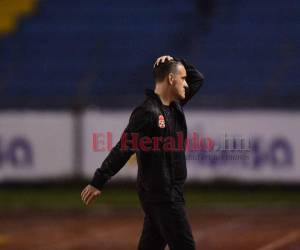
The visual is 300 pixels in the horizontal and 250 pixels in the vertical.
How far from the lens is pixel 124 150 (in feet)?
22.6

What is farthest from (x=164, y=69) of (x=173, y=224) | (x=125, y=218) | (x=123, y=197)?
(x=123, y=197)

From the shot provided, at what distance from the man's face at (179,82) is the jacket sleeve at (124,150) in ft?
1.18

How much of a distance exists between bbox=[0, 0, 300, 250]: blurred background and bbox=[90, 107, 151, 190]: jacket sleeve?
4.89 m

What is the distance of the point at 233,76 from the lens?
21.6 metres

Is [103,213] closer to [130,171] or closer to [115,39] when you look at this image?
[130,171]

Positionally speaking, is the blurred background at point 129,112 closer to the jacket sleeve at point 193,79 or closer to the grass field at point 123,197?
the grass field at point 123,197

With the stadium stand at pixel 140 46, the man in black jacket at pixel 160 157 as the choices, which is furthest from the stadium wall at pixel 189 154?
the man in black jacket at pixel 160 157

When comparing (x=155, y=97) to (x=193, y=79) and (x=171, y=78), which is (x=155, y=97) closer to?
(x=171, y=78)

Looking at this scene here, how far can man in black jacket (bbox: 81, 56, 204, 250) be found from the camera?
6.86 m

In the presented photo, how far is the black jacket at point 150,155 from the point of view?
6.85 meters

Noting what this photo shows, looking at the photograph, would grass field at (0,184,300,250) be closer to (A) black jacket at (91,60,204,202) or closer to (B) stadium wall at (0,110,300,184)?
(B) stadium wall at (0,110,300,184)

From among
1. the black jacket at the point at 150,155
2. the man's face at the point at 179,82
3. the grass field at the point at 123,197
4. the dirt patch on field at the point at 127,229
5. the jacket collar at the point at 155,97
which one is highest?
the man's face at the point at 179,82

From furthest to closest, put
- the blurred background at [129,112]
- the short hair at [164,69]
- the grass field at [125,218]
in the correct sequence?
the blurred background at [129,112], the grass field at [125,218], the short hair at [164,69]

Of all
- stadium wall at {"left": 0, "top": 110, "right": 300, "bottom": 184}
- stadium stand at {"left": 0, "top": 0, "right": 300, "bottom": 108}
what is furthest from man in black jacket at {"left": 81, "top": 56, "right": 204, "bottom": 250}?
stadium stand at {"left": 0, "top": 0, "right": 300, "bottom": 108}
